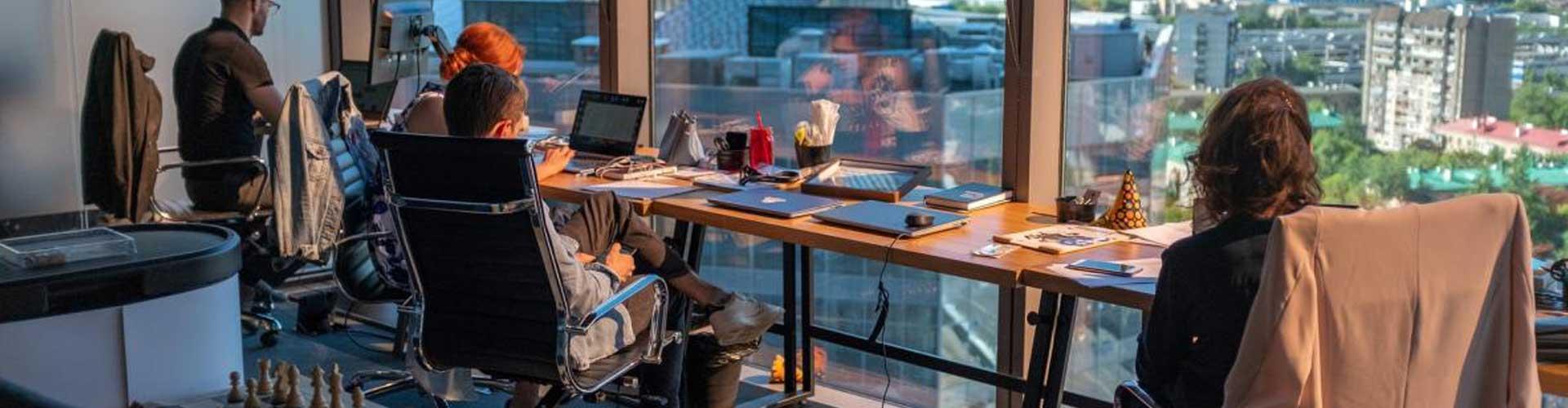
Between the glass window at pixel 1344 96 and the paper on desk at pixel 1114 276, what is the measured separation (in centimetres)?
46

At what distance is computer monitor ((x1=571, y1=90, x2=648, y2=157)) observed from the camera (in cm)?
495

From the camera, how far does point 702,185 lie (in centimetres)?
448

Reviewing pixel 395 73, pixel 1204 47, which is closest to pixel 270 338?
pixel 395 73

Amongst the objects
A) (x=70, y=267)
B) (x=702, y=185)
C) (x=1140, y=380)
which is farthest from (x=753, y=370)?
(x=70, y=267)

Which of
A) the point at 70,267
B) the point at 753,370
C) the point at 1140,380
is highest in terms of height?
the point at 70,267

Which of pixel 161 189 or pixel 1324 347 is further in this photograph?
pixel 161 189

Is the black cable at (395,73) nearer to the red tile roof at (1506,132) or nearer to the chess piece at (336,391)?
the chess piece at (336,391)

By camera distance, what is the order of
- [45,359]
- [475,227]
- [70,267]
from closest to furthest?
[70,267]
[45,359]
[475,227]

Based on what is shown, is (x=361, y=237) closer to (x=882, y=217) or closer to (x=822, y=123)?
(x=822, y=123)

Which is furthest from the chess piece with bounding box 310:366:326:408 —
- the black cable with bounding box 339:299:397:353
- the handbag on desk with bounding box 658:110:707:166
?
the black cable with bounding box 339:299:397:353

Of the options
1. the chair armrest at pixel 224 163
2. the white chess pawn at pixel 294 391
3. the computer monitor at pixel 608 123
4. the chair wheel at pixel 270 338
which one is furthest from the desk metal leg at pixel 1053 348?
the chair armrest at pixel 224 163

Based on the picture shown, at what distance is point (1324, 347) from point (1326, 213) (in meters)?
0.22

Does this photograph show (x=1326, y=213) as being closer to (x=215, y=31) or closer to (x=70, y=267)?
(x=70, y=267)

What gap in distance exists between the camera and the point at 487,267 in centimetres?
337
